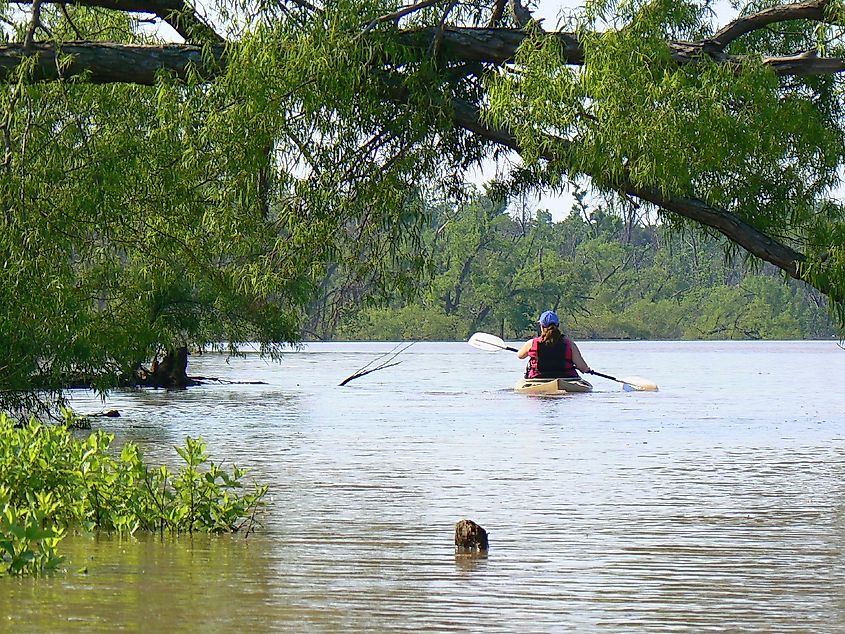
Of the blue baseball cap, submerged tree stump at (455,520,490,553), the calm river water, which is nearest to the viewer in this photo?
the calm river water

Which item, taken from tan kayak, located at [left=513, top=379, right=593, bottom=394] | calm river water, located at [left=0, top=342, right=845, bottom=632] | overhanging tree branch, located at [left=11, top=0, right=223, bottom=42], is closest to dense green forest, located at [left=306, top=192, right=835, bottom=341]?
tan kayak, located at [left=513, top=379, right=593, bottom=394]

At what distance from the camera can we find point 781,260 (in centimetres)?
1196

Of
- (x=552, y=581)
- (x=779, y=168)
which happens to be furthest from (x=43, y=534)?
(x=779, y=168)

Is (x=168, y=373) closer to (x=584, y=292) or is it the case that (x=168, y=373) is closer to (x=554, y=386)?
(x=554, y=386)

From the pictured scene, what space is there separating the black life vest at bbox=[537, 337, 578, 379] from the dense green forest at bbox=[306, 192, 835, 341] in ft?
193

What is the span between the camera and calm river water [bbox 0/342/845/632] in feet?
22.3

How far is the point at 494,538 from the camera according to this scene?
922cm

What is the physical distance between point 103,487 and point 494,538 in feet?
7.68

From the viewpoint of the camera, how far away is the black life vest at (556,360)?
26781 millimetres

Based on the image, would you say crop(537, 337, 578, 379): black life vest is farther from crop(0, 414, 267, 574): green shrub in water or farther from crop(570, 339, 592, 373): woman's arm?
crop(0, 414, 267, 574): green shrub in water

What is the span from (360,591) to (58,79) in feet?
22.3

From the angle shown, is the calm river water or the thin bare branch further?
the thin bare branch

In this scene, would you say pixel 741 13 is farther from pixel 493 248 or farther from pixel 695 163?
pixel 493 248

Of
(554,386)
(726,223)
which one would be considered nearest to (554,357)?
(554,386)
